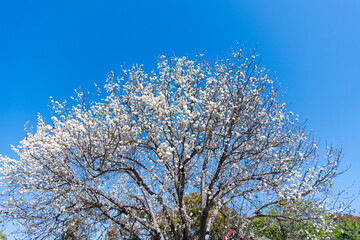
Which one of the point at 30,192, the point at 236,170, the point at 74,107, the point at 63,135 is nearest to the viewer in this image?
the point at 63,135

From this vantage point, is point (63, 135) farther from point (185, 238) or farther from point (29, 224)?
point (185, 238)

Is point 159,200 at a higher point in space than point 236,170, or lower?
lower

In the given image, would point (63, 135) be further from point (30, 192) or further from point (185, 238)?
point (185, 238)

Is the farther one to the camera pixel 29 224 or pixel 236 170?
pixel 236 170

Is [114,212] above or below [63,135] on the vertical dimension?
below

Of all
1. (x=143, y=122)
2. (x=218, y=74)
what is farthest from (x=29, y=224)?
(x=218, y=74)

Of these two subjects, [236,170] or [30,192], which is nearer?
[30,192]

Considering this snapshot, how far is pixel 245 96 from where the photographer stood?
1046 cm

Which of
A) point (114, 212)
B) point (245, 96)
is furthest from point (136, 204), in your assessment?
point (245, 96)

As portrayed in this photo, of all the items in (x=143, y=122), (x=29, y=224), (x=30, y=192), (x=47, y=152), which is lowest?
(x=29, y=224)

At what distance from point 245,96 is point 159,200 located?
17.0 ft

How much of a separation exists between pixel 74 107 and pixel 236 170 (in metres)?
6.68

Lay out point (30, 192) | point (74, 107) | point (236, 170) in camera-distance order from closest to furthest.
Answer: point (30, 192), point (74, 107), point (236, 170)

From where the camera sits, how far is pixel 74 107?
9953 mm
